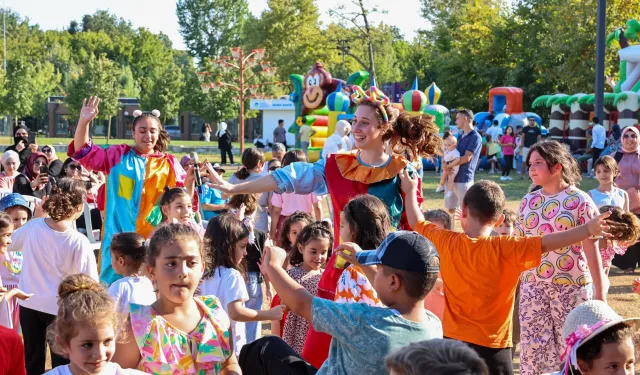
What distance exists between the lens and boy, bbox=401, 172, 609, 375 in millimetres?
4504

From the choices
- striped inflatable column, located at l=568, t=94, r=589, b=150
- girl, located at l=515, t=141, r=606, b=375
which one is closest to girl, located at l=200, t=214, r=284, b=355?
girl, located at l=515, t=141, r=606, b=375

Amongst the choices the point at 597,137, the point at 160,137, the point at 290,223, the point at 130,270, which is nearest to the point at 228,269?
the point at 130,270

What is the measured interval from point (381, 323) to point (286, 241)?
11.9ft

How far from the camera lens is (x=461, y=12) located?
58406mm

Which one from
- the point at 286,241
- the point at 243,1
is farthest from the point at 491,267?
the point at 243,1

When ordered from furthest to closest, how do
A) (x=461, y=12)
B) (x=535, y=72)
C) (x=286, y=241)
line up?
(x=461, y=12) → (x=535, y=72) → (x=286, y=241)

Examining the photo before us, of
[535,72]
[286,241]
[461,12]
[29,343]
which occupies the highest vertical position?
[461,12]

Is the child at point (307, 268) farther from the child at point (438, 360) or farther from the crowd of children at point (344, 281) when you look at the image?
the child at point (438, 360)

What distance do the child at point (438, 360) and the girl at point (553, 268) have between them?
10.8 ft

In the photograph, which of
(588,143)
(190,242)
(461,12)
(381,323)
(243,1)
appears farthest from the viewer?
(243,1)

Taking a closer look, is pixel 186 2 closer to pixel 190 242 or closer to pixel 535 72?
pixel 535 72

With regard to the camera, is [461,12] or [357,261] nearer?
[357,261]

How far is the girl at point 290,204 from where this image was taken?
32.4 feet

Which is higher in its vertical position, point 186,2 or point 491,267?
point 186,2
